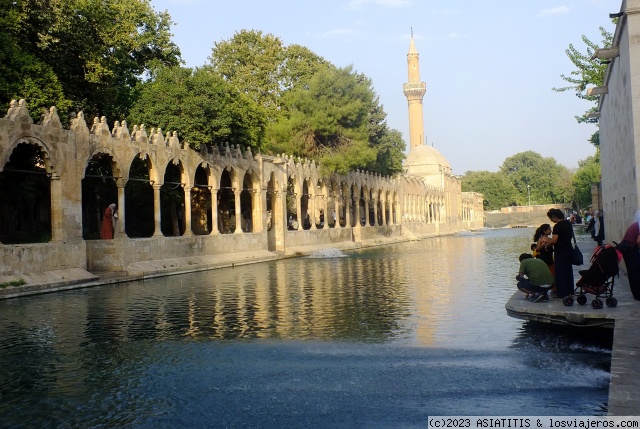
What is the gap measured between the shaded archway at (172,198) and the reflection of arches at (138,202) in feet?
2.25

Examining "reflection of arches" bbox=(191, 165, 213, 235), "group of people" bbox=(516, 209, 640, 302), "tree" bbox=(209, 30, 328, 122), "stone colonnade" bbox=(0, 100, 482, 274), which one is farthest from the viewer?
"tree" bbox=(209, 30, 328, 122)

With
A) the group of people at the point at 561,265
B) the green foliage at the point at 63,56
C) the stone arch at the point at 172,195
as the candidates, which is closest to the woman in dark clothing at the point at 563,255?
the group of people at the point at 561,265

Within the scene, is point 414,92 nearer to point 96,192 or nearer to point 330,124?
point 330,124

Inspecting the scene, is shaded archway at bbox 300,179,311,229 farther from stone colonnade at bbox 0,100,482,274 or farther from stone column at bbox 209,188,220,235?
stone column at bbox 209,188,220,235

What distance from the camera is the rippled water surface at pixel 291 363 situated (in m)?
5.72

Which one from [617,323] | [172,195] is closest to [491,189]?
[172,195]

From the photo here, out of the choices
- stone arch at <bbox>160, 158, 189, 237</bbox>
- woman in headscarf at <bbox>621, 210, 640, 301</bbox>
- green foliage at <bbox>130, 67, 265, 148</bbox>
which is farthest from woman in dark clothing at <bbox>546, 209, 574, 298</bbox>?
green foliage at <bbox>130, 67, 265, 148</bbox>

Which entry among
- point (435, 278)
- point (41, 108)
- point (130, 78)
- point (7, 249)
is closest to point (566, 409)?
point (435, 278)

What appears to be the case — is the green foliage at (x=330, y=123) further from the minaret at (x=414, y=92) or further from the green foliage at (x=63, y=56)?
the minaret at (x=414, y=92)

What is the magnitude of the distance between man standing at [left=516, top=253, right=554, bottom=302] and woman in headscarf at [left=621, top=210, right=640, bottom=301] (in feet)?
3.40

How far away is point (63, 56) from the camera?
24094 millimetres

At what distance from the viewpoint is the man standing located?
9492mm

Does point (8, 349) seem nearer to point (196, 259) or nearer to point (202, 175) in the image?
point (196, 259)

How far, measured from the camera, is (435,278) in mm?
17094
